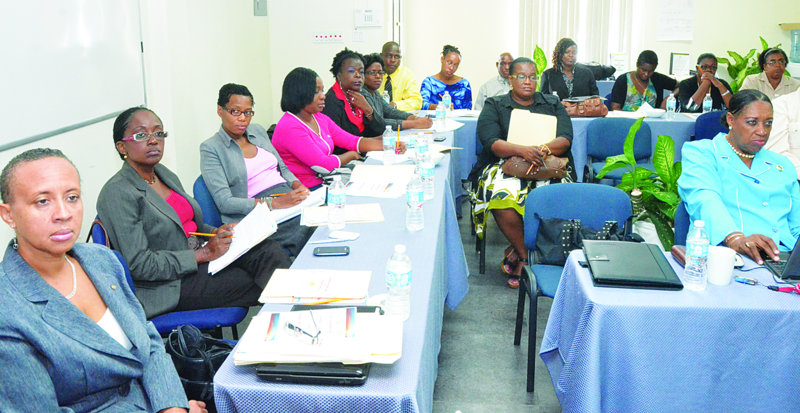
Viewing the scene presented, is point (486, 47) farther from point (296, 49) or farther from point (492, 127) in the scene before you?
point (492, 127)

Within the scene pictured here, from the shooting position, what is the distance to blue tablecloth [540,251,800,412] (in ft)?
6.42

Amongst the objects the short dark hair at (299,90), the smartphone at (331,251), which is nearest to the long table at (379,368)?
the smartphone at (331,251)

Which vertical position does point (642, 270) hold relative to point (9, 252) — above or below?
below

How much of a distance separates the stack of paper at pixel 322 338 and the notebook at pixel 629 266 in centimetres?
83

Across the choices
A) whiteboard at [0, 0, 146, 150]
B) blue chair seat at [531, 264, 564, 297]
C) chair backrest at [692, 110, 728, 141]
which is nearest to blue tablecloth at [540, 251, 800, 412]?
blue chair seat at [531, 264, 564, 297]

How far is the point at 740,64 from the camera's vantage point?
786cm

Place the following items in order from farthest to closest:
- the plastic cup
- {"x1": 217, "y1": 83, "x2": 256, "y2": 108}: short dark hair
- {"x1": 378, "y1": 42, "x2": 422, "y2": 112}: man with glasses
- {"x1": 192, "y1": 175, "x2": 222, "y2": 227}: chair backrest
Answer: {"x1": 378, "y1": 42, "x2": 422, "y2": 112}: man with glasses < {"x1": 217, "y1": 83, "x2": 256, "y2": 108}: short dark hair < {"x1": 192, "y1": 175, "x2": 222, "y2": 227}: chair backrest < the plastic cup

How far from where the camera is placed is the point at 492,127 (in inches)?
170

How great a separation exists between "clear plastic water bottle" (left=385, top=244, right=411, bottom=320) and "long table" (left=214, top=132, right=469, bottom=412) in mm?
33

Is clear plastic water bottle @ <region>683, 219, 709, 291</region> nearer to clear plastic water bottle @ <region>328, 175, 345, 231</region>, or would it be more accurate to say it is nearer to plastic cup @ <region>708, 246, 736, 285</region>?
plastic cup @ <region>708, 246, 736, 285</region>

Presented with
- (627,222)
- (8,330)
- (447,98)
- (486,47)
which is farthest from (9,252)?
(486,47)

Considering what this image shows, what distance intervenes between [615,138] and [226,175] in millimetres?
3073

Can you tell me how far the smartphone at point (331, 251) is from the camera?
2.23m

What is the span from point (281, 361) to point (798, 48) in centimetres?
824
